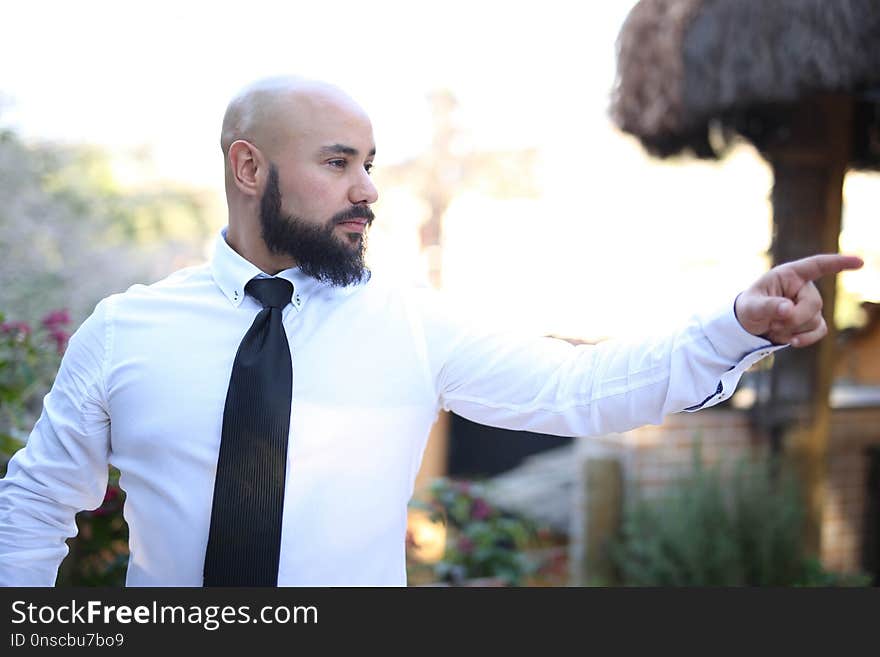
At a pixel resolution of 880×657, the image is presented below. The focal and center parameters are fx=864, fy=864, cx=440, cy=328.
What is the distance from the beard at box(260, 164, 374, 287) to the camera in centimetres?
162

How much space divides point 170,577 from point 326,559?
29cm

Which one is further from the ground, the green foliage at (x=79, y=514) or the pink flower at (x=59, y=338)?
the pink flower at (x=59, y=338)

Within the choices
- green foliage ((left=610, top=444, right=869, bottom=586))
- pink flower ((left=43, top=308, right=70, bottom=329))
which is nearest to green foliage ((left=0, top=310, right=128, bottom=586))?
pink flower ((left=43, top=308, right=70, bottom=329))

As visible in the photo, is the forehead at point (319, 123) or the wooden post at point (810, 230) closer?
the forehead at point (319, 123)

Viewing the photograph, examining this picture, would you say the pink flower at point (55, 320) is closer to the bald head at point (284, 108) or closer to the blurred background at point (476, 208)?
the blurred background at point (476, 208)

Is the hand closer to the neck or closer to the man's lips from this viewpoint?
the man's lips

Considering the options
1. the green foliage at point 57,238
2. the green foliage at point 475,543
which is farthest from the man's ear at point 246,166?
the green foliage at point 475,543

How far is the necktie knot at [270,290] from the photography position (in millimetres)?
1639

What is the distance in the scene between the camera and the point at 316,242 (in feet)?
5.31

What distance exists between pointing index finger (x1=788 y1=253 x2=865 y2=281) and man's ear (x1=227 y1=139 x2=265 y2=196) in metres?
0.98

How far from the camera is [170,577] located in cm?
155

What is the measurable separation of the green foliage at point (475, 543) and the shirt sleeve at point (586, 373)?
2.03m

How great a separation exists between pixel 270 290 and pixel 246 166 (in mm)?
257

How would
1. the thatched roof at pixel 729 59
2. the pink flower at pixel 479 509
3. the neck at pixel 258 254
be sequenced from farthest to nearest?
the pink flower at pixel 479 509, the thatched roof at pixel 729 59, the neck at pixel 258 254
